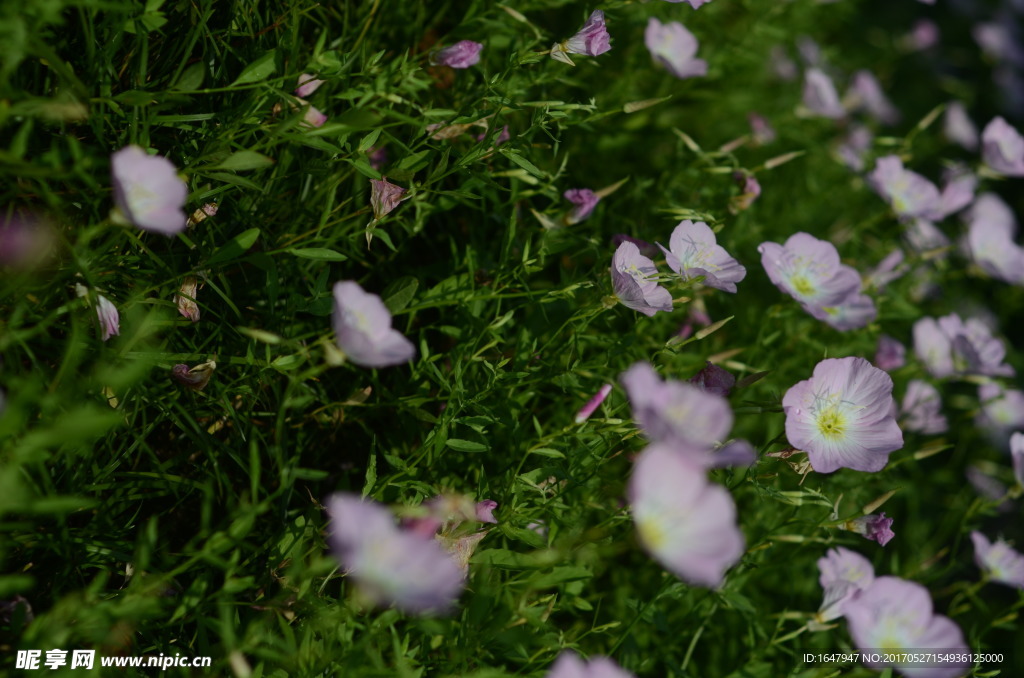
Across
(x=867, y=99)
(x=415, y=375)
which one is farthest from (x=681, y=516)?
Answer: (x=867, y=99)

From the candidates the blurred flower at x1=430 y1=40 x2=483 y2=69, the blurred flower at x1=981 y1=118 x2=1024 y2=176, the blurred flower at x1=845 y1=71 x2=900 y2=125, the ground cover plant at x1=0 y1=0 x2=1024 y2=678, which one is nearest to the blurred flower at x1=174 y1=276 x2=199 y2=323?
the ground cover plant at x1=0 y1=0 x2=1024 y2=678

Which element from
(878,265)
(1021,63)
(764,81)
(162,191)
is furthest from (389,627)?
(1021,63)

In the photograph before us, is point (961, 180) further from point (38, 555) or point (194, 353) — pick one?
point (38, 555)

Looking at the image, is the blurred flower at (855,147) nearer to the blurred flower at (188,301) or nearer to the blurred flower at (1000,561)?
the blurred flower at (1000,561)

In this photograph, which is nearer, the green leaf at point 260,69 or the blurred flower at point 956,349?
the green leaf at point 260,69

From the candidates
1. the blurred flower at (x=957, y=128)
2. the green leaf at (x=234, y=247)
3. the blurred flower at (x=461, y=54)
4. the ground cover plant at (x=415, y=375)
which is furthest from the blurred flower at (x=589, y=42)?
the blurred flower at (x=957, y=128)

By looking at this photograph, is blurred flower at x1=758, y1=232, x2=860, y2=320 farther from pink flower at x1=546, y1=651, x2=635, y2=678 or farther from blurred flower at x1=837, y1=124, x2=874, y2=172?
pink flower at x1=546, y1=651, x2=635, y2=678

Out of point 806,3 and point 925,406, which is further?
point 806,3
